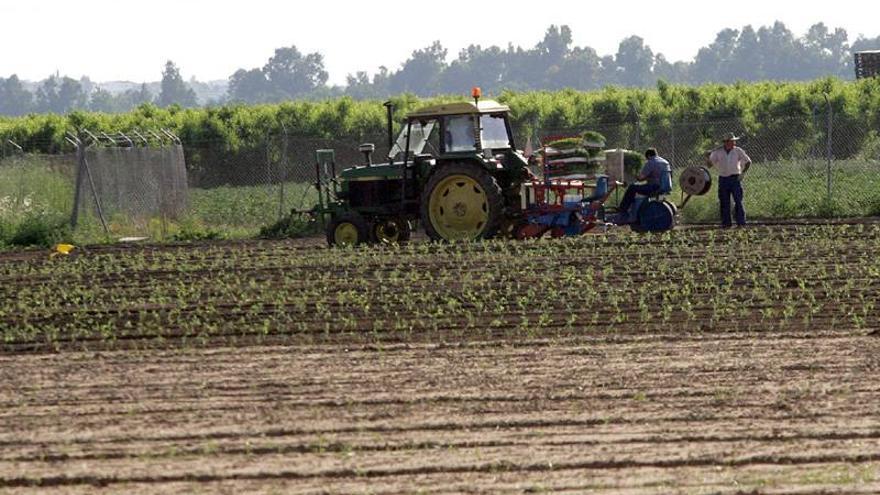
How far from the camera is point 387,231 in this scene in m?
21.8

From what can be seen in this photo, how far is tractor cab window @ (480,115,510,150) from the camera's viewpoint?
2094 cm

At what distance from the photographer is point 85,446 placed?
9.18 metres

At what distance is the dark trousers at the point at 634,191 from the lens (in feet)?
70.0

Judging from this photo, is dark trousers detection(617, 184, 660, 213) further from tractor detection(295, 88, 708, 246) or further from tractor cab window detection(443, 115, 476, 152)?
tractor cab window detection(443, 115, 476, 152)

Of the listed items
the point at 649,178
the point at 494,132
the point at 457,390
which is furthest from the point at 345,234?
the point at 457,390

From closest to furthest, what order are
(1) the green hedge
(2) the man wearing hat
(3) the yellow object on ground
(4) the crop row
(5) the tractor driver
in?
(4) the crop row → (5) the tractor driver → (3) the yellow object on ground → (2) the man wearing hat → (1) the green hedge

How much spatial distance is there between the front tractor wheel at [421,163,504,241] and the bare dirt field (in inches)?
144

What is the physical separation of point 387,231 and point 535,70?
518 feet

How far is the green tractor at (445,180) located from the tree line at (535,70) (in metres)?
141

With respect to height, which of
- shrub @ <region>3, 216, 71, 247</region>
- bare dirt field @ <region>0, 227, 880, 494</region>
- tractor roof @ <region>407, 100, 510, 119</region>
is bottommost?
bare dirt field @ <region>0, 227, 880, 494</region>

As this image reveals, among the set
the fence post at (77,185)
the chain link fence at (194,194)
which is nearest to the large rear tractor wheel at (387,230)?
the chain link fence at (194,194)

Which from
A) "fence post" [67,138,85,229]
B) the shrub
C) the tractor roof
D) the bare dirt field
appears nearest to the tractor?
the tractor roof

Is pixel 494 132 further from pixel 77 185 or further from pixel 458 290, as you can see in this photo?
pixel 77 185

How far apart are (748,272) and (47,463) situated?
9.46 metres
